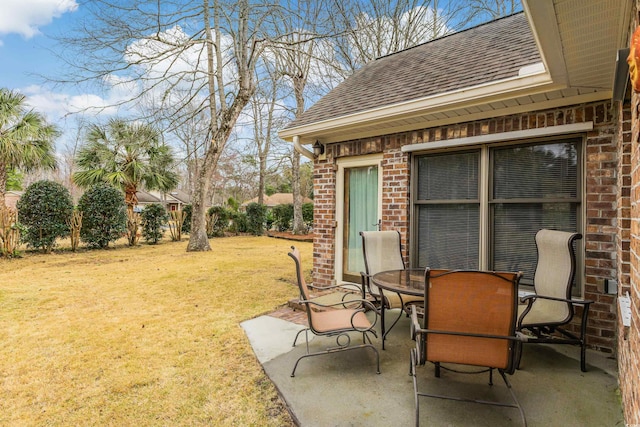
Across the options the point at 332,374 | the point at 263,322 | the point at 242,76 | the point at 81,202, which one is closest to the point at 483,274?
the point at 332,374

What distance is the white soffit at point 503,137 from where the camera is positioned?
329cm

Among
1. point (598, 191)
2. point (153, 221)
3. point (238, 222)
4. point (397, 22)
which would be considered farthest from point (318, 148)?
point (238, 222)

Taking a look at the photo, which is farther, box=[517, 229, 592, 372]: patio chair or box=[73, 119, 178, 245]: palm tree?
box=[73, 119, 178, 245]: palm tree

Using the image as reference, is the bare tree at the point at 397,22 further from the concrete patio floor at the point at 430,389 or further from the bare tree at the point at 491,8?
the concrete patio floor at the point at 430,389

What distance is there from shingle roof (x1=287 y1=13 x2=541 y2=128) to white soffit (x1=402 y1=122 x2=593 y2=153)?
592 mm

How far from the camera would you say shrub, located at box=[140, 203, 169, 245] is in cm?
1262

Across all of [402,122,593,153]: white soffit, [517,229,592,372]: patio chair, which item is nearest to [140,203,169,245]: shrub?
[402,122,593,153]: white soffit

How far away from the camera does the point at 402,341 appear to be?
347 cm

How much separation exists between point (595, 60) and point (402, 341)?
2.90 meters

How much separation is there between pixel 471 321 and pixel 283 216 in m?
16.2

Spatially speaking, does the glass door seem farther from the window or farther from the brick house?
the window

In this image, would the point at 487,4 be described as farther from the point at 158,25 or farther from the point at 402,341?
the point at 402,341

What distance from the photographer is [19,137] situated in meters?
10.0

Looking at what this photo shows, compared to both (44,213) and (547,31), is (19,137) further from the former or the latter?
(547,31)
